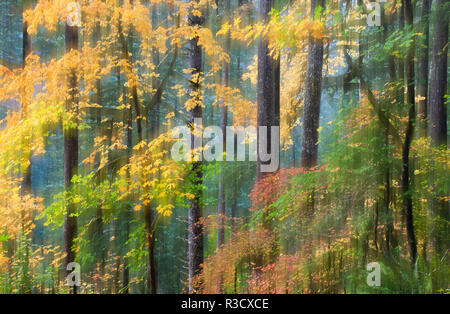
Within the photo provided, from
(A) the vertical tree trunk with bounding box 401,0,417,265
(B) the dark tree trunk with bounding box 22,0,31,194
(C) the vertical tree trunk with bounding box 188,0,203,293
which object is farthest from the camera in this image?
(B) the dark tree trunk with bounding box 22,0,31,194

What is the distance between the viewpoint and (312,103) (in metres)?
5.52

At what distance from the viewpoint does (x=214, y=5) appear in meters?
5.82

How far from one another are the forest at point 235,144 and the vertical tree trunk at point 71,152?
27mm

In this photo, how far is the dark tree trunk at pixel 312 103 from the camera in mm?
5348

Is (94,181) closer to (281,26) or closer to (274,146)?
(274,146)

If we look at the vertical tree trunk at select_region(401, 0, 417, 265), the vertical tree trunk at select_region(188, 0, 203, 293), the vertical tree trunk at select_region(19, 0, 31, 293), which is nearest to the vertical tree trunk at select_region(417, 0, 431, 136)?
the vertical tree trunk at select_region(401, 0, 417, 265)

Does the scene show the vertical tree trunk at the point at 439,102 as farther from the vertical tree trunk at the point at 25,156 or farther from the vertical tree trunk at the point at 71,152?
the vertical tree trunk at the point at 25,156

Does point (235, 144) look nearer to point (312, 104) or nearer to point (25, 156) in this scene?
point (312, 104)

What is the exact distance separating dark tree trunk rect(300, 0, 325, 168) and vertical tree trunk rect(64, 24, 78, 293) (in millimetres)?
4904

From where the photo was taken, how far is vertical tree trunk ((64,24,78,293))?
221 inches

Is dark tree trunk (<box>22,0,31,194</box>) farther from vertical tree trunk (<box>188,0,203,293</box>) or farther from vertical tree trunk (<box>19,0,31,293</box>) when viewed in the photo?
vertical tree trunk (<box>188,0,203,293</box>)

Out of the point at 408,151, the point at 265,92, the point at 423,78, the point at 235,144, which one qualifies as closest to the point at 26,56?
the point at 235,144

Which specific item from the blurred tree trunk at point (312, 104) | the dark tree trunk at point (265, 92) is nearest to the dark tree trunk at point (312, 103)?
the blurred tree trunk at point (312, 104)
